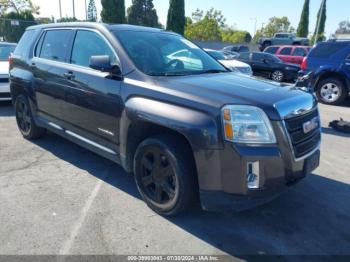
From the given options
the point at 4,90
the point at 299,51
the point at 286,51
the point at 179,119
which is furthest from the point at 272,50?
the point at 179,119

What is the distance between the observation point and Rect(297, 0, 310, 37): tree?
A: 49656mm

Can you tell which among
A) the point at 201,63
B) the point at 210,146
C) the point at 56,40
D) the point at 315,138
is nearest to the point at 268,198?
the point at 210,146

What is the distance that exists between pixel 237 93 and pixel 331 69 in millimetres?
7994

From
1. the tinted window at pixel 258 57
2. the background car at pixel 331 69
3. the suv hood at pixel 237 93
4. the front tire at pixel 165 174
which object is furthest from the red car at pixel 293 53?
the front tire at pixel 165 174

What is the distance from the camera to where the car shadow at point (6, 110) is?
7925 mm

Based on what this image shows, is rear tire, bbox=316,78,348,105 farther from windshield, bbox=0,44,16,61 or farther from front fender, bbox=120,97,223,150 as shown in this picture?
windshield, bbox=0,44,16,61

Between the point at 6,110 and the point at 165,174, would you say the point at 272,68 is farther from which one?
the point at 165,174

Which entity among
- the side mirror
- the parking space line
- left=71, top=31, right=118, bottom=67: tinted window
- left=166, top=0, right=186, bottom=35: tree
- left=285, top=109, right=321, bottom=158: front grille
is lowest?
the parking space line

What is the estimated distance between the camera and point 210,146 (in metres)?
2.85

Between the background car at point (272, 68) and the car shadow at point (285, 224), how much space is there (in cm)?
1102

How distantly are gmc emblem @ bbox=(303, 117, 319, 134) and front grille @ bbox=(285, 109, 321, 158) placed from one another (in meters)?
0.03

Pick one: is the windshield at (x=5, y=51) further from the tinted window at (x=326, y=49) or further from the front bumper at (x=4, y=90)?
the tinted window at (x=326, y=49)

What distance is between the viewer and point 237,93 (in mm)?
3074

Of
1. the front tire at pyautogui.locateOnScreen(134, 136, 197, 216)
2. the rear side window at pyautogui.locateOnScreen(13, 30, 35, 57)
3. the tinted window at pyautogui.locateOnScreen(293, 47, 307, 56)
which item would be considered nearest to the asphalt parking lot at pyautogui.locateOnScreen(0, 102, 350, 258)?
the front tire at pyautogui.locateOnScreen(134, 136, 197, 216)
